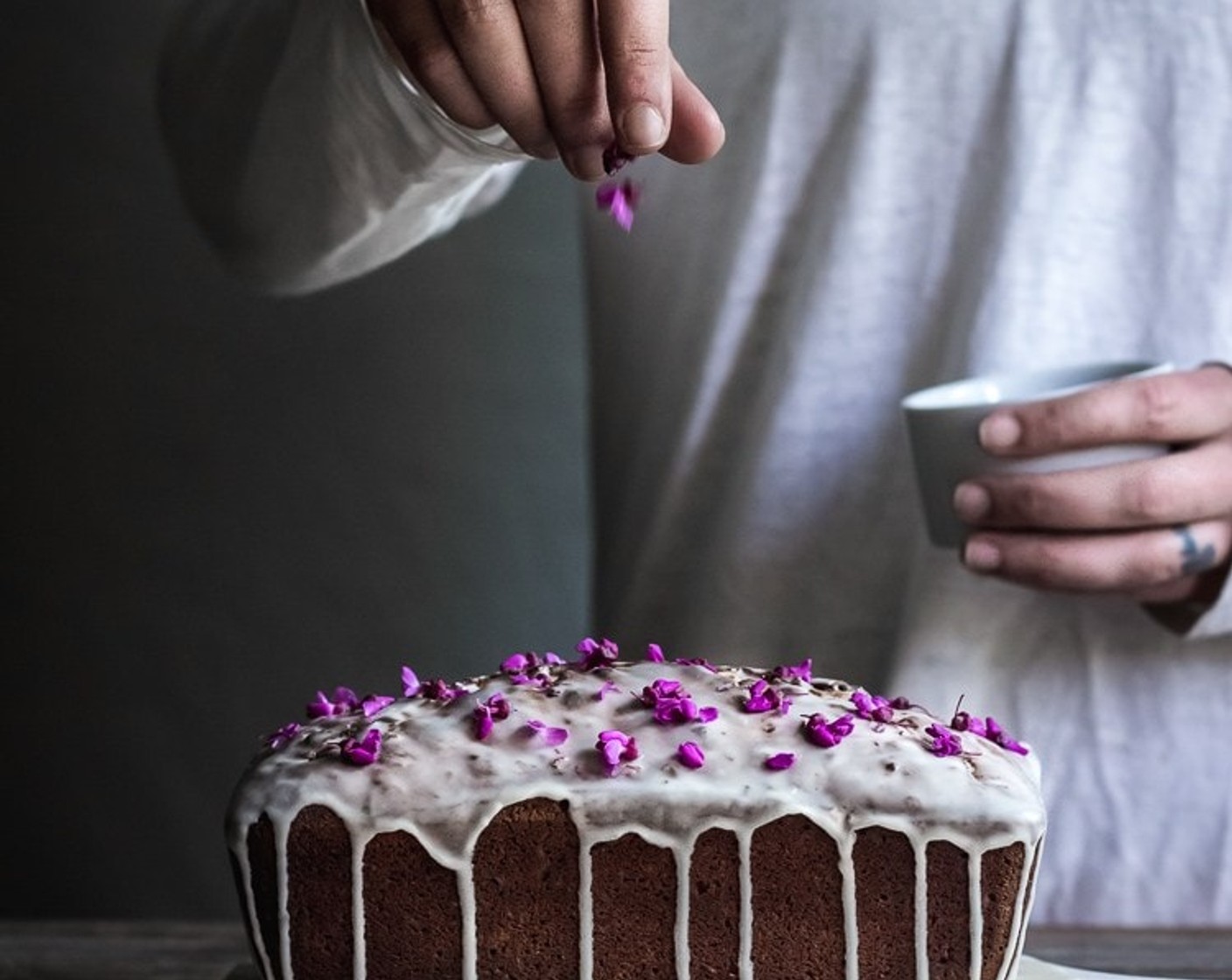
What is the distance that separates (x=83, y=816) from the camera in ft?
7.47

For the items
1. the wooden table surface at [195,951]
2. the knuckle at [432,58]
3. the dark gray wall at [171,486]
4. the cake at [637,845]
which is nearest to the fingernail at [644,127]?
the knuckle at [432,58]

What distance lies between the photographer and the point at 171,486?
228cm

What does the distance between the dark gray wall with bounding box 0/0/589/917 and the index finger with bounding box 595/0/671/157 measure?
1.57 m

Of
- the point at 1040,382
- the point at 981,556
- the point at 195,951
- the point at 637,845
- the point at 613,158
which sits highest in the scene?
the point at 613,158

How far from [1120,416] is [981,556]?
125 mm

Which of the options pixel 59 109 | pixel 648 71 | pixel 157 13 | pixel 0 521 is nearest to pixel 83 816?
pixel 0 521

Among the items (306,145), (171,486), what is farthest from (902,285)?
(171,486)

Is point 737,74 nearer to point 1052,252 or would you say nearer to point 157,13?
point 1052,252

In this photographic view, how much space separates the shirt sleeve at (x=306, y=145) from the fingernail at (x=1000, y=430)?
330 millimetres

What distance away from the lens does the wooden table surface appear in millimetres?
938

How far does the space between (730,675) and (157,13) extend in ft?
5.53

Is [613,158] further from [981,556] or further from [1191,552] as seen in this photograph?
[1191,552]

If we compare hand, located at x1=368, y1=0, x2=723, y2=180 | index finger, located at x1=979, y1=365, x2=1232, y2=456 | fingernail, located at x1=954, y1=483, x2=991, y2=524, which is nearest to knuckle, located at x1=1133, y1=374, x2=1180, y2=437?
index finger, located at x1=979, y1=365, x2=1232, y2=456

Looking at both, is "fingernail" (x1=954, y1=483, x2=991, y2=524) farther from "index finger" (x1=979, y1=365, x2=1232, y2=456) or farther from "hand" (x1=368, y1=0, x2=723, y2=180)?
"hand" (x1=368, y1=0, x2=723, y2=180)
